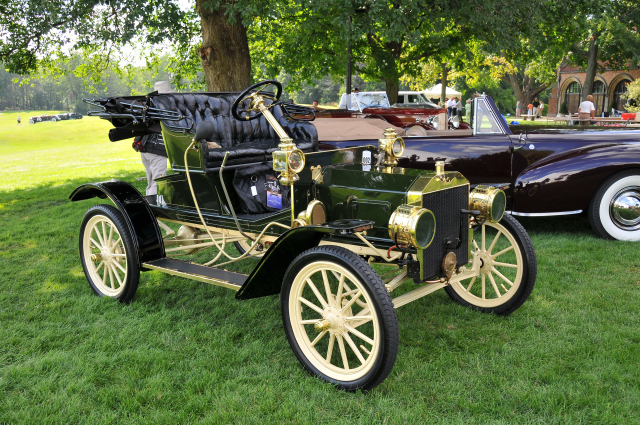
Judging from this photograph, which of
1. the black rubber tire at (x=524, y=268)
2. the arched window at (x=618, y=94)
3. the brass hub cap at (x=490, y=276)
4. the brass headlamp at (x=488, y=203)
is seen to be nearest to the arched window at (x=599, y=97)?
the arched window at (x=618, y=94)

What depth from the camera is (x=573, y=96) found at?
38281mm

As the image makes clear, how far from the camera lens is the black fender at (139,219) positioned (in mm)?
4004

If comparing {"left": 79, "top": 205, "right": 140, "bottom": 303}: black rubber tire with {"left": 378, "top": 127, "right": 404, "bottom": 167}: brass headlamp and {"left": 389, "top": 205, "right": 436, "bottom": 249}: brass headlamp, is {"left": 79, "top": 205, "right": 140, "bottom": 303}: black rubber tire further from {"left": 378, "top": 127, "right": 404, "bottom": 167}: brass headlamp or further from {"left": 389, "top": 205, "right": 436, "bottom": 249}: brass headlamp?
{"left": 389, "top": 205, "right": 436, "bottom": 249}: brass headlamp

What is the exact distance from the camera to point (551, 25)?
12.1 m

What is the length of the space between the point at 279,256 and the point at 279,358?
0.66 metres

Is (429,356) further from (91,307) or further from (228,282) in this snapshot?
(91,307)

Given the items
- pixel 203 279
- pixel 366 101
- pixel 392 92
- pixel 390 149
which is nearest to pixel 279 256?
pixel 203 279

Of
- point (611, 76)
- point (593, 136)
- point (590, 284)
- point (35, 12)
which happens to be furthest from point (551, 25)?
point (611, 76)

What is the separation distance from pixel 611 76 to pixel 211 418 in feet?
119

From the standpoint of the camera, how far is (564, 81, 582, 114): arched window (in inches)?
1486

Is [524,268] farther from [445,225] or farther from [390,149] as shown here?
[390,149]

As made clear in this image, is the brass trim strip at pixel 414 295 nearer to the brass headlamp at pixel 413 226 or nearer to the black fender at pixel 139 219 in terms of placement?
the brass headlamp at pixel 413 226

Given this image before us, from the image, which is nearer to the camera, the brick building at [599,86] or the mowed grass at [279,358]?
A: the mowed grass at [279,358]

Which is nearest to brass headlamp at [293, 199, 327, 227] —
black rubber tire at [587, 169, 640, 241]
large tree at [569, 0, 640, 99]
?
black rubber tire at [587, 169, 640, 241]
